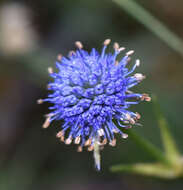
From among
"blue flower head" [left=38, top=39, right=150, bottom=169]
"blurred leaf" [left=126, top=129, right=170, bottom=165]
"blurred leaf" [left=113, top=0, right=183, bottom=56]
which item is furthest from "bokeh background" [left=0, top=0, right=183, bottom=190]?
"blue flower head" [left=38, top=39, right=150, bottom=169]

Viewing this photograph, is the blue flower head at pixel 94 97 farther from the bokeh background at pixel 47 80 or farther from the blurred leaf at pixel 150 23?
the bokeh background at pixel 47 80

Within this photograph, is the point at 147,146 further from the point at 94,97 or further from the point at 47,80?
the point at 47,80

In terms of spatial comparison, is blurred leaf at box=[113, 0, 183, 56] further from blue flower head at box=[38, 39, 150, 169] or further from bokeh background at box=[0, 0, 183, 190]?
blue flower head at box=[38, 39, 150, 169]

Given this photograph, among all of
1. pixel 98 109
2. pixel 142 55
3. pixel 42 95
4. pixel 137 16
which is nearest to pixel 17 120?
pixel 42 95

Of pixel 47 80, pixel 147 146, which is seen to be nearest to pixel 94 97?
pixel 147 146

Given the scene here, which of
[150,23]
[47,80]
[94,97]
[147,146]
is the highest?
[150,23]
